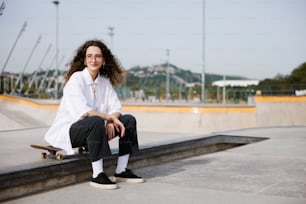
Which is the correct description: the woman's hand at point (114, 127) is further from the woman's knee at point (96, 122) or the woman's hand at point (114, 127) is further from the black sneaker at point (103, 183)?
the black sneaker at point (103, 183)

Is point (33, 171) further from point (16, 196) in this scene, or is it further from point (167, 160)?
point (167, 160)

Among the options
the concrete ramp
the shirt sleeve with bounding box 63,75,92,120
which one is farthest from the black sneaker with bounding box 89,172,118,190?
the concrete ramp

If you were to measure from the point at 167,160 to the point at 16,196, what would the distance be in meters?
2.53

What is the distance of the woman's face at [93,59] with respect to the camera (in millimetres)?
4156

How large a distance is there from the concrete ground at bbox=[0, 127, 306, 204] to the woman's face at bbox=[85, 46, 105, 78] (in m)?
1.10

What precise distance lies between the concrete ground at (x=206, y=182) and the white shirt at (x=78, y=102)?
1.43ft

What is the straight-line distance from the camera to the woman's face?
13.6ft

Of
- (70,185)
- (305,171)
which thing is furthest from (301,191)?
(70,185)

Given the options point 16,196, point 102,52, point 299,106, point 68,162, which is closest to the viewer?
point 16,196

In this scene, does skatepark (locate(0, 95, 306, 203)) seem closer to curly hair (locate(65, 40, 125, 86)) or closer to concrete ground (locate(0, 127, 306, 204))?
concrete ground (locate(0, 127, 306, 204))

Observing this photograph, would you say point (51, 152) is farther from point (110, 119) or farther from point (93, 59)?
point (93, 59)

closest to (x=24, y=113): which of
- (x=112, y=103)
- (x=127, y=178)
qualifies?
(x=112, y=103)

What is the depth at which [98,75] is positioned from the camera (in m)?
4.29

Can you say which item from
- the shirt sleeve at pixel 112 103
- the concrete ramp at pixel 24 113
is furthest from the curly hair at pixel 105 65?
the concrete ramp at pixel 24 113
